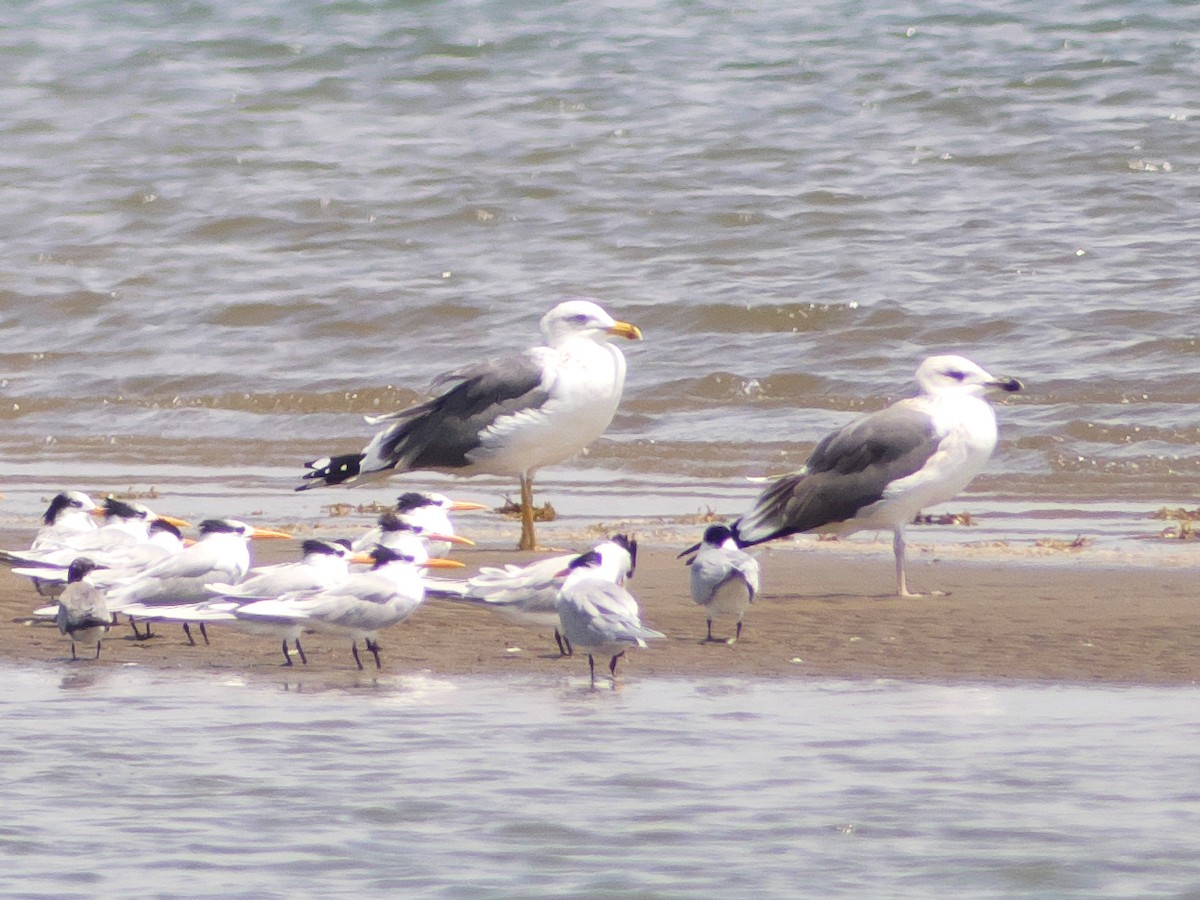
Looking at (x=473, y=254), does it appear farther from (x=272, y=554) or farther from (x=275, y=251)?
(x=272, y=554)

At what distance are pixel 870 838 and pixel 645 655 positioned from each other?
7.83 feet

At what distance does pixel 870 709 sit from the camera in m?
6.41

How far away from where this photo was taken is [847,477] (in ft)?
29.0

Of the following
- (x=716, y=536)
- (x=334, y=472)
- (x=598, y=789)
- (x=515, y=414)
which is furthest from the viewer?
(x=334, y=472)

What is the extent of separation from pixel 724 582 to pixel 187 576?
1.87 m

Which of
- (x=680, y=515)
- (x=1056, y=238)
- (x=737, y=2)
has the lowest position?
(x=680, y=515)

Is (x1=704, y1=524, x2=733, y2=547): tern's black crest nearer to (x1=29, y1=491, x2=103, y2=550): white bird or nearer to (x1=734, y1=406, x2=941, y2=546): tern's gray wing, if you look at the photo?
(x1=734, y1=406, x2=941, y2=546): tern's gray wing

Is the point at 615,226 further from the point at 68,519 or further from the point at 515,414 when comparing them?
the point at 68,519

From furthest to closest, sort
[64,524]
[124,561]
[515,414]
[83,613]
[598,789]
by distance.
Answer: [515,414] → [64,524] → [124,561] → [83,613] → [598,789]

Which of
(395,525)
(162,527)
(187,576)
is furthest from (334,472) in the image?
(187,576)

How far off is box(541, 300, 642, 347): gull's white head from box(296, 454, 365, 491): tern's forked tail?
1.13 metres

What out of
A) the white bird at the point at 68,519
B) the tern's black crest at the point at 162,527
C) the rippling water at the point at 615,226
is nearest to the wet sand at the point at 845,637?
the white bird at the point at 68,519

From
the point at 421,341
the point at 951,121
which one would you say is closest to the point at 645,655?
the point at 421,341

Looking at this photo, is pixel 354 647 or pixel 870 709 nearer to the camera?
pixel 870 709
